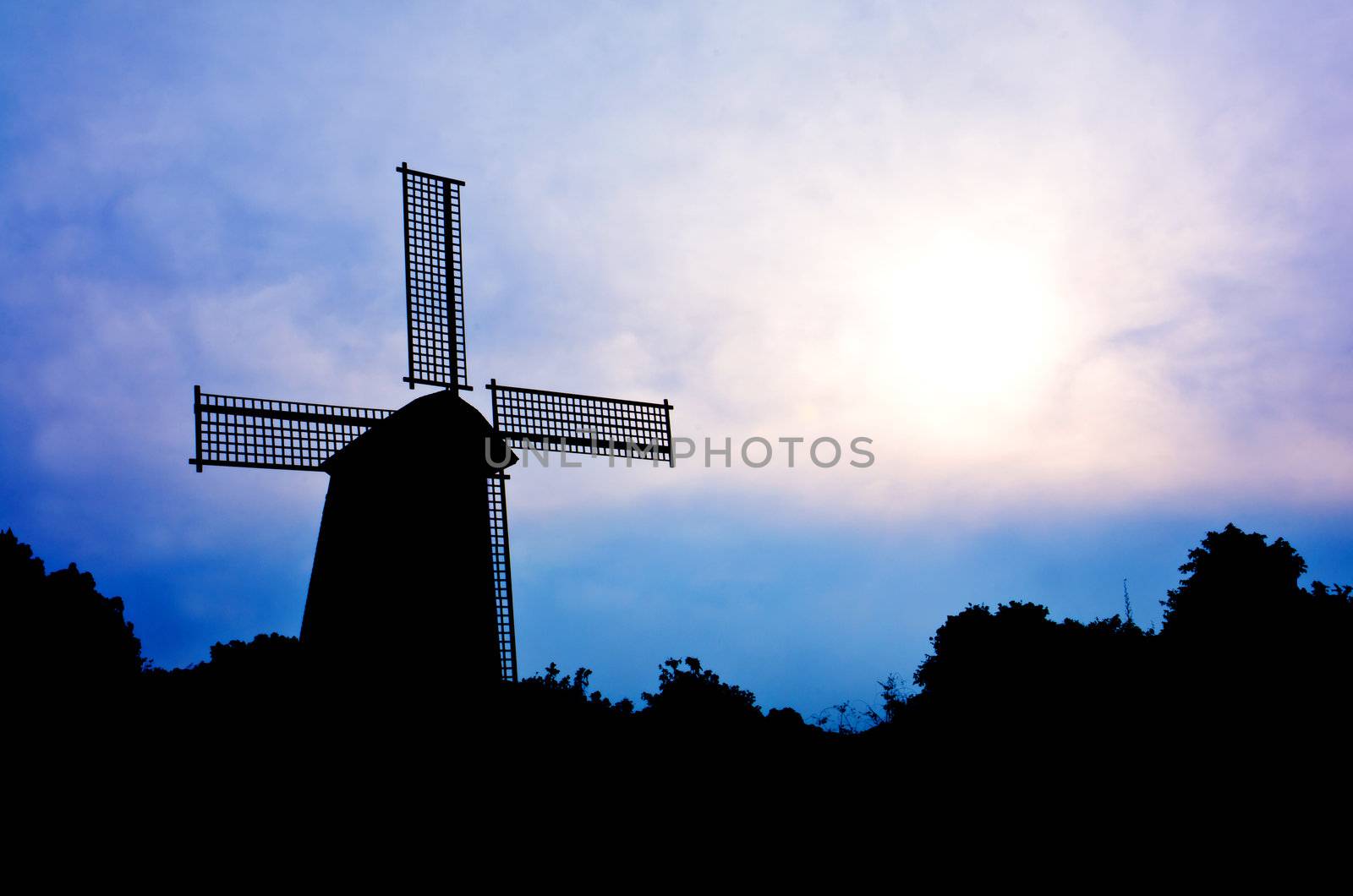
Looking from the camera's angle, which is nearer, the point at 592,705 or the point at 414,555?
the point at 414,555

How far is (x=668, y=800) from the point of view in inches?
439

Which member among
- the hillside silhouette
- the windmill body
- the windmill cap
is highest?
the windmill cap

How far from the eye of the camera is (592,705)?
50.8ft

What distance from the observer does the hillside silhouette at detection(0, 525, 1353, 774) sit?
1129 cm

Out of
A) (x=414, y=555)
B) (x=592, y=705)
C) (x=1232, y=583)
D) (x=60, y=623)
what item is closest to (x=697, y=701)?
(x=592, y=705)

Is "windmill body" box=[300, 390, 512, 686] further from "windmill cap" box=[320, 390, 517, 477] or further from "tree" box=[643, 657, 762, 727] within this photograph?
"tree" box=[643, 657, 762, 727]

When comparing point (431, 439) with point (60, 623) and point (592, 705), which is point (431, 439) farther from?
point (60, 623)

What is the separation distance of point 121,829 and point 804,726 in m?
8.85

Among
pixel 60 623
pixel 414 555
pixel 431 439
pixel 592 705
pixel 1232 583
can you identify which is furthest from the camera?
pixel 1232 583

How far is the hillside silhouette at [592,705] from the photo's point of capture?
1129 cm

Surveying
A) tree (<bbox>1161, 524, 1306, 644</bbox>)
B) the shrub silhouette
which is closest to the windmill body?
the shrub silhouette

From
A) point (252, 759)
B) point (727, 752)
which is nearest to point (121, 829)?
point (252, 759)

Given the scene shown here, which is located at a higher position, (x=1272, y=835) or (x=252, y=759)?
(x=252, y=759)

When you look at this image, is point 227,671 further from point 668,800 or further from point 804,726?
point 804,726
